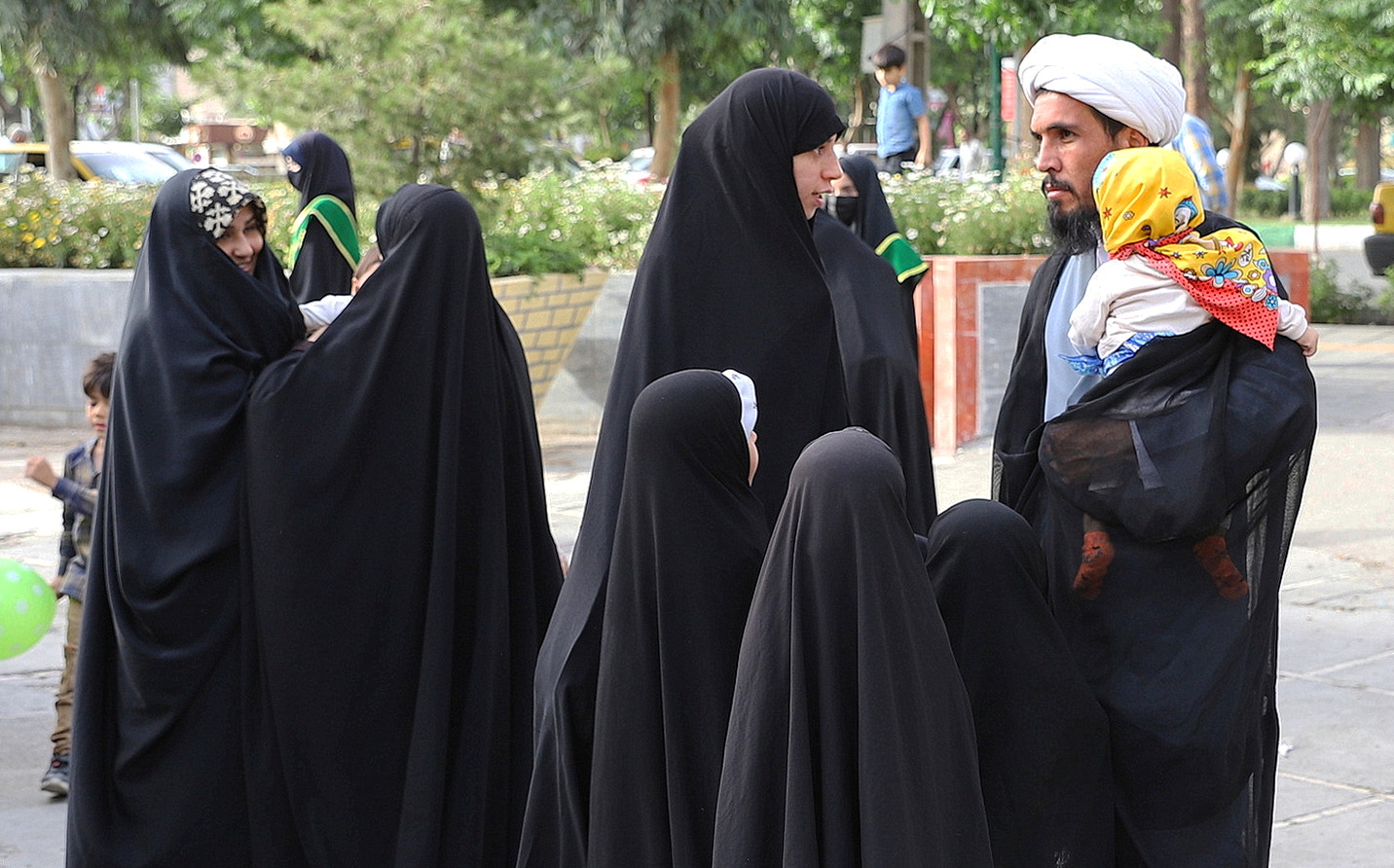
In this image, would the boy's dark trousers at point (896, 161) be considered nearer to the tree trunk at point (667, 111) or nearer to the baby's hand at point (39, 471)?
the tree trunk at point (667, 111)

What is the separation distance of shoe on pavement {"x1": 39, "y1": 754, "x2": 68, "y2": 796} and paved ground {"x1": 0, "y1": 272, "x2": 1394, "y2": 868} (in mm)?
42

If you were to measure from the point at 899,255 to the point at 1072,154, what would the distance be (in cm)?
387

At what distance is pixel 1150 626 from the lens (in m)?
2.68

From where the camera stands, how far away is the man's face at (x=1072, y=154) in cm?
288

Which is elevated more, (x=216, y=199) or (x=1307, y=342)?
(x=216, y=199)

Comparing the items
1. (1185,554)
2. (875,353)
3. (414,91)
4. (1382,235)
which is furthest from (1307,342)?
(1382,235)

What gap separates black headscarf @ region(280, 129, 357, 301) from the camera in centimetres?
617

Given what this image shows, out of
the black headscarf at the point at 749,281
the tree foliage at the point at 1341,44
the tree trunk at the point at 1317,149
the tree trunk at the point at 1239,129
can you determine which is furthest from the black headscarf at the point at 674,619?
the tree trunk at the point at 1317,149

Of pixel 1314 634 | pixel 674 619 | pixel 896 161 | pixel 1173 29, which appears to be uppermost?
pixel 1173 29

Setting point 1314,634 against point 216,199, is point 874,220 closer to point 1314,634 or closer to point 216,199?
point 1314,634

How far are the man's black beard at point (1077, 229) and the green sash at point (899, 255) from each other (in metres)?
3.71

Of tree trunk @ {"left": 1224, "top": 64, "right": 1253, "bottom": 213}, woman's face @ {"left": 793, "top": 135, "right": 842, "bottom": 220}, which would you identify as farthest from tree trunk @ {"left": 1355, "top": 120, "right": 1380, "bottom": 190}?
woman's face @ {"left": 793, "top": 135, "right": 842, "bottom": 220}

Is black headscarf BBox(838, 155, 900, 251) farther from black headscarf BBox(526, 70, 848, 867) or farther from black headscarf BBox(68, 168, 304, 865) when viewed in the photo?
black headscarf BBox(68, 168, 304, 865)

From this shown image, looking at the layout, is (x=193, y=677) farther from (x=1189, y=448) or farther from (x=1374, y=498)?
(x=1374, y=498)
